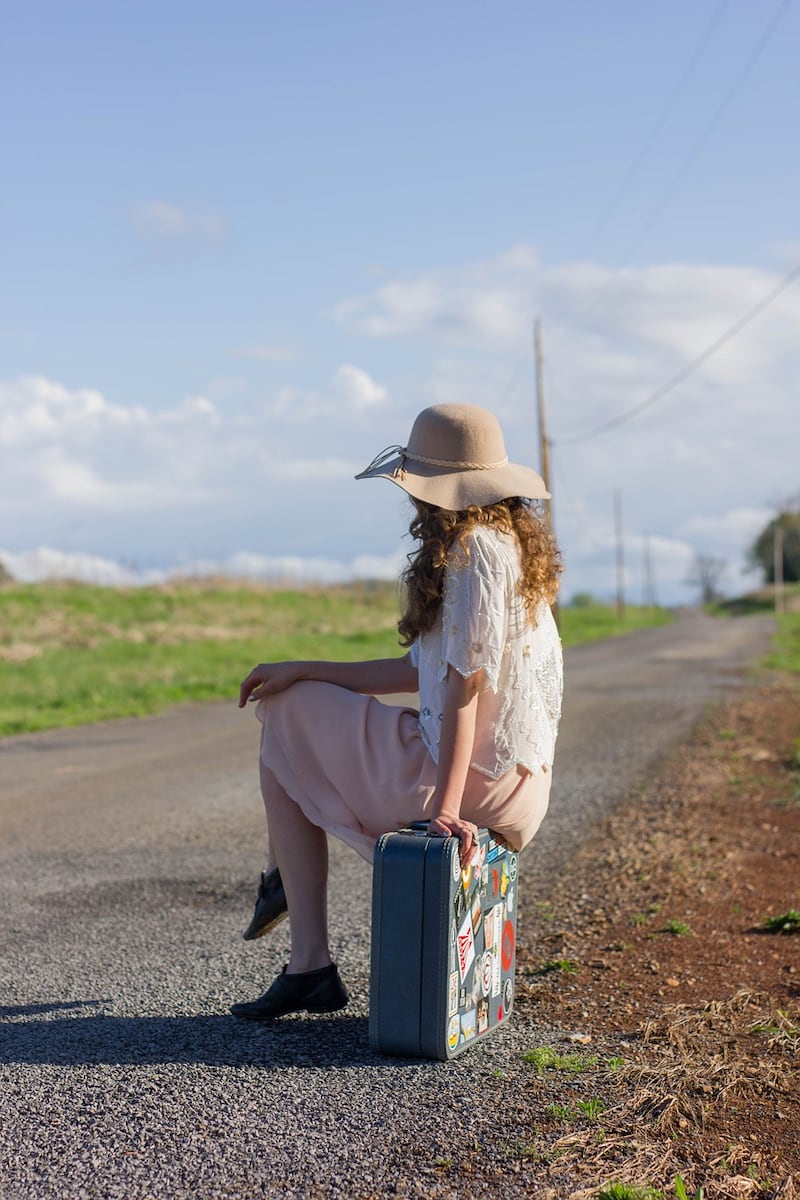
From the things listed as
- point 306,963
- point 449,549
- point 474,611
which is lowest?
point 306,963

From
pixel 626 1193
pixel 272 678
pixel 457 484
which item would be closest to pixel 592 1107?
pixel 626 1193

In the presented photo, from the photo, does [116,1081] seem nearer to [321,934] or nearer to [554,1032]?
[321,934]

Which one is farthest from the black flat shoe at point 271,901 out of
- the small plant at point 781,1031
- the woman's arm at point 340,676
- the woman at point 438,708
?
the small plant at point 781,1031

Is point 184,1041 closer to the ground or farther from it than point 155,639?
closer to the ground

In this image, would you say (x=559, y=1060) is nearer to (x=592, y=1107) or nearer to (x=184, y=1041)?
(x=592, y=1107)

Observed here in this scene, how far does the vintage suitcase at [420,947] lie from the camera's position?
3.17m

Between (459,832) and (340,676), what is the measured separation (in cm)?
74

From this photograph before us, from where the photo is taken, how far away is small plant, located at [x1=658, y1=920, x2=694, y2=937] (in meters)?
4.73

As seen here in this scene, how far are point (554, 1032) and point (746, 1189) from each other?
3.59 ft

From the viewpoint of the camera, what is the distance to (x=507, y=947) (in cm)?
364

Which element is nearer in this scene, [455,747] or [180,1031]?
[455,747]

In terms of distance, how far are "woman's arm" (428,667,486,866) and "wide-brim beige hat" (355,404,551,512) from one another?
1.61ft

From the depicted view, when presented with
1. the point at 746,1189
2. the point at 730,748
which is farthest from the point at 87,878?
the point at 730,748

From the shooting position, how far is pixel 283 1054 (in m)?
3.31
